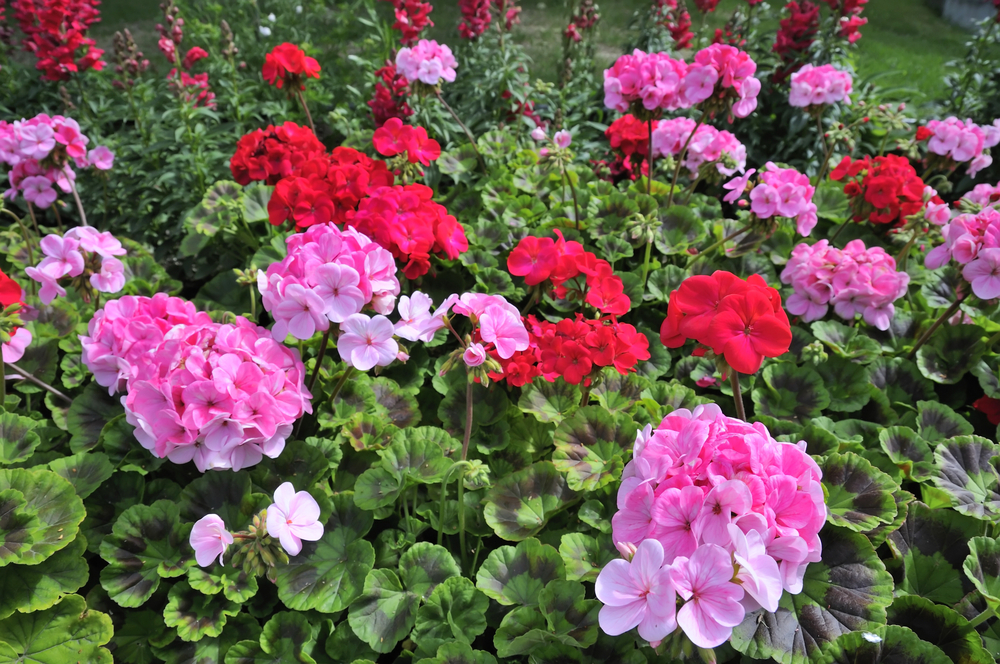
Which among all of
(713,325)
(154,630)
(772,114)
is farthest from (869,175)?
(154,630)

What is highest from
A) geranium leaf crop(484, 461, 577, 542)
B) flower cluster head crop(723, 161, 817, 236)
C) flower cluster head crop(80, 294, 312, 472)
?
flower cluster head crop(723, 161, 817, 236)

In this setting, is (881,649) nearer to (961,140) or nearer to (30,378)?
(30,378)

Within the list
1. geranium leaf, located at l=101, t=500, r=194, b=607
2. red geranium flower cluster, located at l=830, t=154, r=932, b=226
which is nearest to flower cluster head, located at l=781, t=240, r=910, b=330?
red geranium flower cluster, located at l=830, t=154, r=932, b=226

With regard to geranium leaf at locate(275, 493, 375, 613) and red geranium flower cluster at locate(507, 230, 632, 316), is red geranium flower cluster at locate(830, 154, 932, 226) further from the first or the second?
geranium leaf at locate(275, 493, 375, 613)

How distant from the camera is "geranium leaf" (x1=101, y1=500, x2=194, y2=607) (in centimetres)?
158

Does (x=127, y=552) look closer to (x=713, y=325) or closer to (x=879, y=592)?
(x=713, y=325)

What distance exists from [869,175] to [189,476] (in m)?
2.91

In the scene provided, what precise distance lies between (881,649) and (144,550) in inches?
67.8

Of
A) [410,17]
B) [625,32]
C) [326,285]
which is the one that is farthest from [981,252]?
[625,32]

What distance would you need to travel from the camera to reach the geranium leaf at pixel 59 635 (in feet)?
4.80

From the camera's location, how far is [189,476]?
77.3 inches

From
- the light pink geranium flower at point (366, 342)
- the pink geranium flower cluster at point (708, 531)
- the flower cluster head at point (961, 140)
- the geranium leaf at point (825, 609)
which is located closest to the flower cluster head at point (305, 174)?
the light pink geranium flower at point (366, 342)

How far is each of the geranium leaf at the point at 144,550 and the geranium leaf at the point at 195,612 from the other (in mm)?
61

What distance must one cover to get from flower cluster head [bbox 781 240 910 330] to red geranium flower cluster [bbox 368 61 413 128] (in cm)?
243
